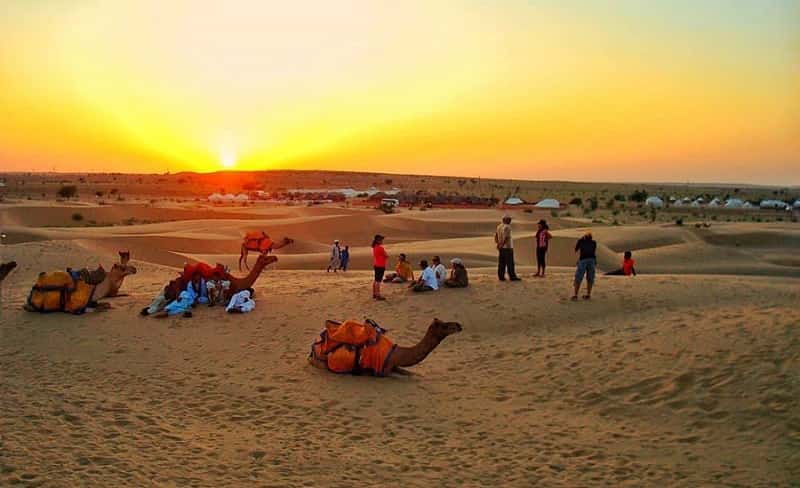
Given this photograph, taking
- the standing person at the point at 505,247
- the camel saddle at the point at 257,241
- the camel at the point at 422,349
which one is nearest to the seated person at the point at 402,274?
the standing person at the point at 505,247

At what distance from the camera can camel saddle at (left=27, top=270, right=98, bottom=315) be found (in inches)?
538

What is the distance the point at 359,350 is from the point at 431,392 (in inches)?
48.4

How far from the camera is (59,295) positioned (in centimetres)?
1373

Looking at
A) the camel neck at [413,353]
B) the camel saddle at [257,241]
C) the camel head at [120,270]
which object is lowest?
the camel neck at [413,353]

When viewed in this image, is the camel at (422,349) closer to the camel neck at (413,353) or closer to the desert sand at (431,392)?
the camel neck at (413,353)

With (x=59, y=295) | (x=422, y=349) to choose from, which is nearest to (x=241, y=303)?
(x=59, y=295)

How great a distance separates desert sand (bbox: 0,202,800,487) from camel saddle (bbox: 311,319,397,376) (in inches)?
8.4

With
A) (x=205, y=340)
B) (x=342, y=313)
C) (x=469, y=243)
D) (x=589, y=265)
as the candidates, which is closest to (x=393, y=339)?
(x=342, y=313)

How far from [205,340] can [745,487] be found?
870 centimetres

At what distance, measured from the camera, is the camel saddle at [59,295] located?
13.7 meters

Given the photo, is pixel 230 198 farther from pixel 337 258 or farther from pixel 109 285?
pixel 109 285

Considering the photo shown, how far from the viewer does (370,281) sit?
58.4 ft

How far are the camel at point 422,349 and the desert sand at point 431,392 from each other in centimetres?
29

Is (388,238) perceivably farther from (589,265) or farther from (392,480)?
(392,480)
